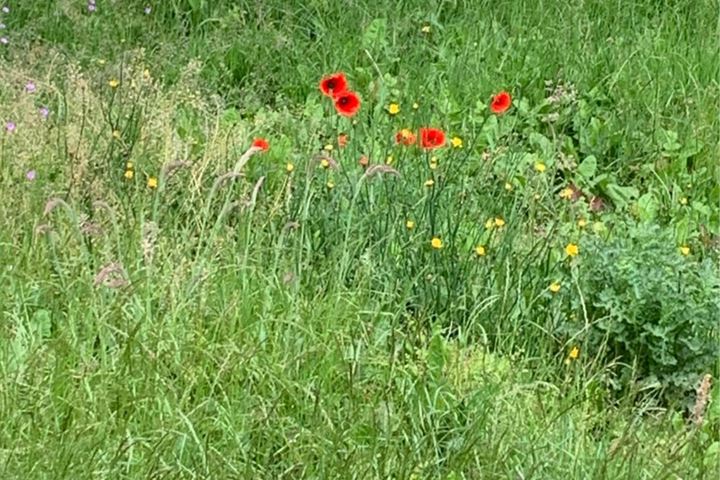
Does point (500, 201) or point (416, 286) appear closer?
point (416, 286)

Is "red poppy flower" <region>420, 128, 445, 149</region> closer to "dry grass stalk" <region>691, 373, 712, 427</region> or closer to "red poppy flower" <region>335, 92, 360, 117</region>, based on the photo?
"red poppy flower" <region>335, 92, 360, 117</region>

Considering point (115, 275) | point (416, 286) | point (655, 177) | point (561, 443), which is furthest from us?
point (655, 177)

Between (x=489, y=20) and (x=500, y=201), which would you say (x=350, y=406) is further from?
(x=489, y=20)

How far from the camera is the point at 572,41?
5051 mm

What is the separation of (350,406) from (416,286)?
26.3 inches

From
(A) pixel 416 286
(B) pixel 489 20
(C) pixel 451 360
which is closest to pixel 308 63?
(B) pixel 489 20

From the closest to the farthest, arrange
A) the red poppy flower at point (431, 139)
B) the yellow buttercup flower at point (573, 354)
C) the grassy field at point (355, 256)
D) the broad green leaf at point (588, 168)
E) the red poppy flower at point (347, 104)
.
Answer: the grassy field at point (355, 256), the yellow buttercup flower at point (573, 354), the red poppy flower at point (431, 139), the red poppy flower at point (347, 104), the broad green leaf at point (588, 168)

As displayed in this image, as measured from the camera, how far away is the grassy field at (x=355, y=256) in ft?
8.41

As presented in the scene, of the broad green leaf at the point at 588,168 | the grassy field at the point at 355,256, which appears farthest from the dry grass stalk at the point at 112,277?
the broad green leaf at the point at 588,168

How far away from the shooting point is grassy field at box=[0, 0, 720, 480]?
2564 millimetres

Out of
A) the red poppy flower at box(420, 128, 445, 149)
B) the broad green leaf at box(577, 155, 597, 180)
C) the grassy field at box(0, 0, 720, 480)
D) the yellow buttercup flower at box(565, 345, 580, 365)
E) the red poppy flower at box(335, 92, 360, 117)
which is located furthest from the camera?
the broad green leaf at box(577, 155, 597, 180)

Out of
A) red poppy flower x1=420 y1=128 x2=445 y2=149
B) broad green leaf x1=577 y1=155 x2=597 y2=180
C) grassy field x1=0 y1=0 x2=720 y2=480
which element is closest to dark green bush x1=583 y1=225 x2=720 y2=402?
grassy field x1=0 y1=0 x2=720 y2=480

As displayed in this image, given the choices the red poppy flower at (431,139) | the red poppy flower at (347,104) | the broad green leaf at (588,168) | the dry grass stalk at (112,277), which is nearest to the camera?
the dry grass stalk at (112,277)

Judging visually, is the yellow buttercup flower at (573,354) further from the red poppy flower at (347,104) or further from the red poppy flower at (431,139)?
the red poppy flower at (347,104)
